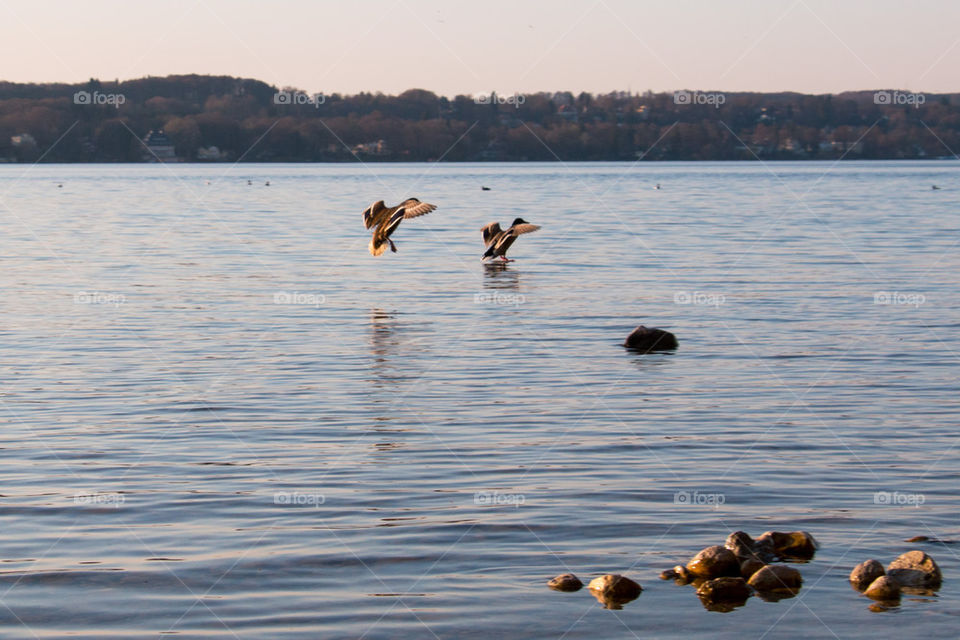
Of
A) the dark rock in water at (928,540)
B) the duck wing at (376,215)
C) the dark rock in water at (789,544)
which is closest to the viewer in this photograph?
the dark rock in water at (789,544)

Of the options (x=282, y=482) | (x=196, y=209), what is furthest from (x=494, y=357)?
(x=196, y=209)

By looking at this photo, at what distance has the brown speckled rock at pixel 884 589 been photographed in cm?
898

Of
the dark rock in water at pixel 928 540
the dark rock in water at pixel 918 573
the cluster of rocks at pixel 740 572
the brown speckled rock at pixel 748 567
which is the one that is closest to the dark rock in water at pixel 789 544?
the cluster of rocks at pixel 740 572

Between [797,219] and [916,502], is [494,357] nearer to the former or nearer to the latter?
[916,502]

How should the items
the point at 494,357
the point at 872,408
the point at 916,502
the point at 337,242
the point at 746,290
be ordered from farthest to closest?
the point at 337,242 < the point at 746,290 < the point at 494,357 < the point at 872,408 < the point at 916,502

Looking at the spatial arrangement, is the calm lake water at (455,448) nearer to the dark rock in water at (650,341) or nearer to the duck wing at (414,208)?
the dark rock in water at (650,341)

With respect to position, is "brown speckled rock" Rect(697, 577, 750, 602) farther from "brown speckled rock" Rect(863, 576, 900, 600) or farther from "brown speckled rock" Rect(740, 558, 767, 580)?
"brown speckled rock" Rect(863, 576, 900, 600)

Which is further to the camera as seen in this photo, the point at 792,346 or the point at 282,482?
the point at 792,346

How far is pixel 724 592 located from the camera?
9.08 m

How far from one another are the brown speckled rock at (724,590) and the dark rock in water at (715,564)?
16 centimetres

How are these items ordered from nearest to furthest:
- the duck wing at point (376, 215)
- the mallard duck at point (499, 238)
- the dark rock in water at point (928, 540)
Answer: the dark rock in water at point (928, 540) → the duck wing at point (376, 215) → the mallard duck at point (499, 238)

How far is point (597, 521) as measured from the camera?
35.8 ft

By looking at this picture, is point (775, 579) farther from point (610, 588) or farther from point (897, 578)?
point (610, 588)

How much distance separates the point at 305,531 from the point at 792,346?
13.2 metres
